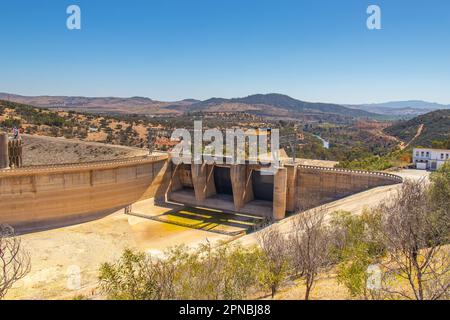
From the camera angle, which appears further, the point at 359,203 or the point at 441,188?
the point at 359,203

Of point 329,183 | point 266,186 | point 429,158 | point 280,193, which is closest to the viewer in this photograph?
point 280,193

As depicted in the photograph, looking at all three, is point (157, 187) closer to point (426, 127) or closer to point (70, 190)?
point (70, 190)

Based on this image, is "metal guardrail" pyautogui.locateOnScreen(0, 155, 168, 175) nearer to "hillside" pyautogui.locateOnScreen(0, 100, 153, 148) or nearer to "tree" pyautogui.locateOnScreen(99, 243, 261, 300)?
"tree" pyautogui.locateOnScreen(99, 243, 261, 300)

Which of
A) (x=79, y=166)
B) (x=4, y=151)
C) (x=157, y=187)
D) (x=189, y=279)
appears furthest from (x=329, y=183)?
(x=4, y=151)
